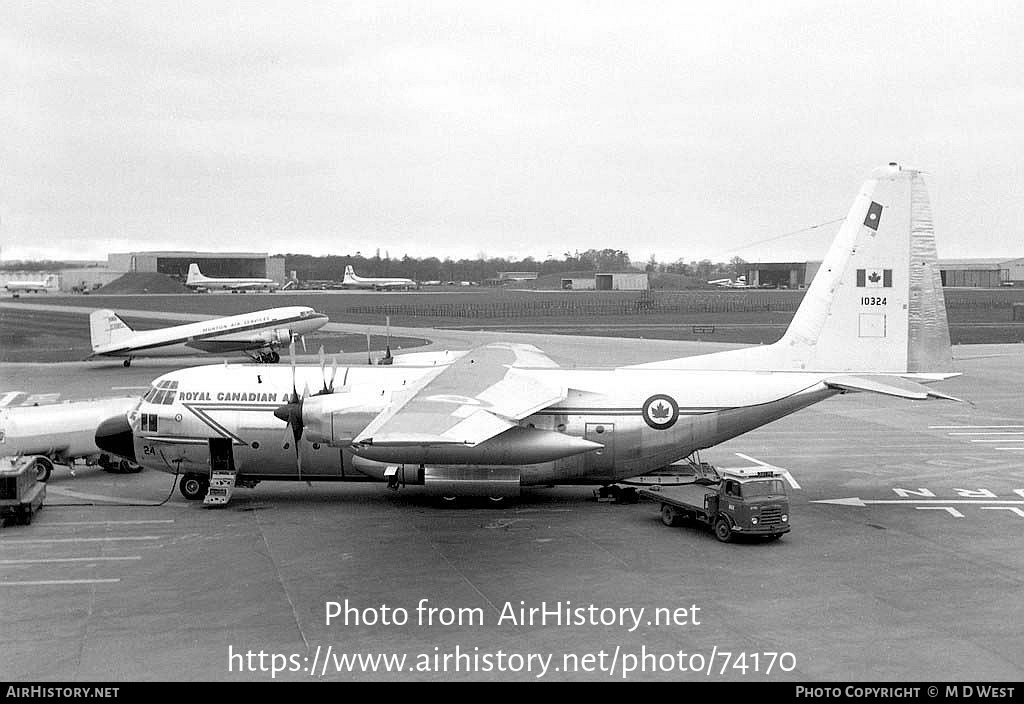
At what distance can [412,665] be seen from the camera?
1530cm

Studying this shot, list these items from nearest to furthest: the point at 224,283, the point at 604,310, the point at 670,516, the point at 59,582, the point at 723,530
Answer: the point at 59,582 → the point at 723,530 → the point at 670,516 → the point at 604,310 → the point at 224,283

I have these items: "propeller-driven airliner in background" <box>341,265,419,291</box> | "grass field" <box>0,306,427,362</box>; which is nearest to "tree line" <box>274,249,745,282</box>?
"propeller-driven airliner in background" <box>341,265,419,291</box>

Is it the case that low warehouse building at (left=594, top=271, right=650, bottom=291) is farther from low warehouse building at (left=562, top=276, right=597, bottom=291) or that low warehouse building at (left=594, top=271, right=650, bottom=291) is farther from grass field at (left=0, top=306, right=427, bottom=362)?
grass field at (left=0, top=306, right=427, bottom=362)

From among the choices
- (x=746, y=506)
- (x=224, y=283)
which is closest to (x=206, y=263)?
(x=224, y=283)

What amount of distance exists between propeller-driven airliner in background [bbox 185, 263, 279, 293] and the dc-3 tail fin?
109991 mm

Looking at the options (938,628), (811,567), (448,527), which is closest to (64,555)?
(448,527)

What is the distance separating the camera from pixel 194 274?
417 ft

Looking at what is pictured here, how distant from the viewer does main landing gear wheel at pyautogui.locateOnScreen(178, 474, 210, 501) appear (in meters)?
28.3

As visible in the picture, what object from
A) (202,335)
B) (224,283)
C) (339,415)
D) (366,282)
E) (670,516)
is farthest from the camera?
(366,282)

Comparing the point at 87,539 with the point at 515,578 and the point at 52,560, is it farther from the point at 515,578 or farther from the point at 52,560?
the point at 515,578

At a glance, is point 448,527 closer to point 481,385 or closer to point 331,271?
Answer: point 481,385

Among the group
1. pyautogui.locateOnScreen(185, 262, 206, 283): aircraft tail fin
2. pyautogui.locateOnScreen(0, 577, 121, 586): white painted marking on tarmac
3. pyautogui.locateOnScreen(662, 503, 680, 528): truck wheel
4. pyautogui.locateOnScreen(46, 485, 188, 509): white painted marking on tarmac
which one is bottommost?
pyautogui.locateOnScreen(46, 485, 188, 509): white painted marking on tarmac

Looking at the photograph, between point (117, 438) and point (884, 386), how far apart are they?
75.8 ft

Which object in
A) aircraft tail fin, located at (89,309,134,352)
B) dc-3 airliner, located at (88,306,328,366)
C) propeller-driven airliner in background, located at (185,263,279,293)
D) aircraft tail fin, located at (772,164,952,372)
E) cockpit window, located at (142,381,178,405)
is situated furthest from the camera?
propeller-driven airliner in background, located at (185,263,279,293)
